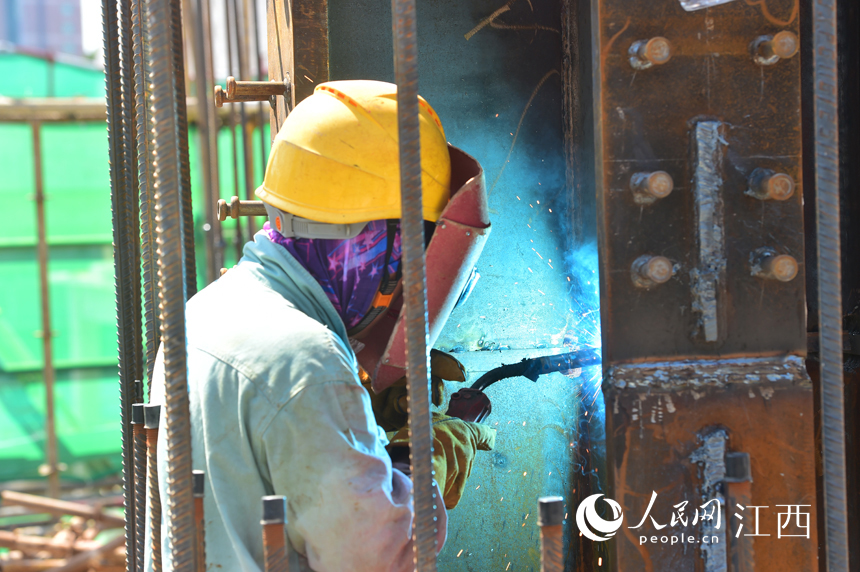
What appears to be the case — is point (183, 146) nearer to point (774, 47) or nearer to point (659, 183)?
point (659, 183)

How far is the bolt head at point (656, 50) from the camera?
1.50 m

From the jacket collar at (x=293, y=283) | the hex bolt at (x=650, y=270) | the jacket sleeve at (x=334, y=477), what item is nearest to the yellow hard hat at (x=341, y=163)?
the jacket collar at (x=293, y=283)

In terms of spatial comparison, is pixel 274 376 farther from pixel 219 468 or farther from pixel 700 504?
pixel 700 504

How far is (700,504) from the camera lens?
61.8 inches

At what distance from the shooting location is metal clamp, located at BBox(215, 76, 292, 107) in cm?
225

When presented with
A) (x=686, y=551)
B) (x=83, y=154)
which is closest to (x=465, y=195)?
(x=686, y=551)

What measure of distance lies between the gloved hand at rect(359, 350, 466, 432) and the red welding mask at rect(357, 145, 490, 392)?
0.10m

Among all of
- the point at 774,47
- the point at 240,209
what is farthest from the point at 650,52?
the point at 240,209

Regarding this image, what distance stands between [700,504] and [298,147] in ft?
3.78

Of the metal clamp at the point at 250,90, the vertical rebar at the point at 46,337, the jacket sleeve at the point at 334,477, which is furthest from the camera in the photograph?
the vertical rebar at the point at 46,337

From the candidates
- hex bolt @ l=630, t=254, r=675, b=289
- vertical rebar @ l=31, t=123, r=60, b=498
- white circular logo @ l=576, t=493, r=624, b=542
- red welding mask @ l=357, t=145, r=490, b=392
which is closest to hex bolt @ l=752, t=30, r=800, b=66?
hex bolt @ l=630, t=254, r=675, b=289

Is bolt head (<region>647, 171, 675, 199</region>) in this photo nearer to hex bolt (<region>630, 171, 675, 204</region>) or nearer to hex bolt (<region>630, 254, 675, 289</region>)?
hex bolt (<region>630, 171, 675, 204</region>)

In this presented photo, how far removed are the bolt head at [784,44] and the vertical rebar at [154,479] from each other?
1467 mm

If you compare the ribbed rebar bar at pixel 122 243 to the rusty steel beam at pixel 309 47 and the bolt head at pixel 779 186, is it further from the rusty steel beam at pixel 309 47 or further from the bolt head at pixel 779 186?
the bolt head at pixel 779 186
